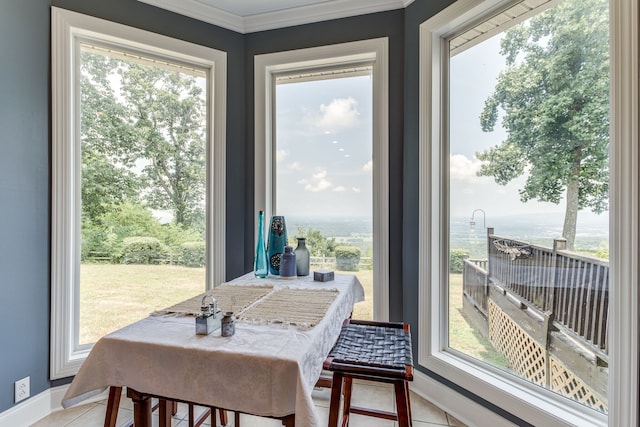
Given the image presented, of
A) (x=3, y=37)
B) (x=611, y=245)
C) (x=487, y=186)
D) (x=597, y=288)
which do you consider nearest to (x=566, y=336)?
(x=597, y=288)

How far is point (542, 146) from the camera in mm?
1611

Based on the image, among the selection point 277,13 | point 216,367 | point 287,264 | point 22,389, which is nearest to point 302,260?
point 287,264

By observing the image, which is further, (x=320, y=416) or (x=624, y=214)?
(x=320, y=416)

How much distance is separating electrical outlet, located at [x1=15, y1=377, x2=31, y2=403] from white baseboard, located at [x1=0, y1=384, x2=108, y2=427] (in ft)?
0.11

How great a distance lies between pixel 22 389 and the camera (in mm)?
1811

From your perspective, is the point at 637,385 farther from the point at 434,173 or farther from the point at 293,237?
the point at 293,237

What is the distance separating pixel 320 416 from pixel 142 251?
1736 millimetres

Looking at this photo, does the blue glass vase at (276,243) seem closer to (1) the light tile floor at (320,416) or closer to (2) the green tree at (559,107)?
(1) the light tile floor at (320,416)

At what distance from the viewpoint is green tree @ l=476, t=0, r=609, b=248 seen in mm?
1391

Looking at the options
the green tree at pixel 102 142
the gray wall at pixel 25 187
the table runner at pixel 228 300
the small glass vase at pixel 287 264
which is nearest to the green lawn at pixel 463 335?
the small glass vase at pixel 287 264

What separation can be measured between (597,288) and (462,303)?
772mm

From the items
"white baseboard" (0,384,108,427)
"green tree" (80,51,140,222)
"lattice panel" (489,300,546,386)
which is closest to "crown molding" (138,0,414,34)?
"green tree" (80,51,140,222)

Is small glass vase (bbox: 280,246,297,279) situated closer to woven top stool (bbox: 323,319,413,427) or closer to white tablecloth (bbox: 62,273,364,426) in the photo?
woven top stool (bbox: 323,319,413,427)

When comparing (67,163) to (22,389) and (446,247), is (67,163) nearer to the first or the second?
(22,389)
